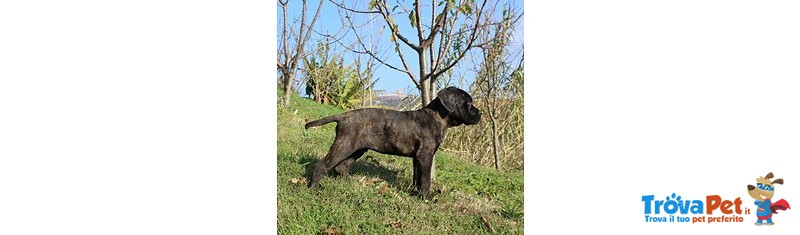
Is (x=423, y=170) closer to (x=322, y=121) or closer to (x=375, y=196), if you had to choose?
(x=375, y=196)

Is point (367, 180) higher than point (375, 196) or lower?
higher

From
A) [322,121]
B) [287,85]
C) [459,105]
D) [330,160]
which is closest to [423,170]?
[459,105]

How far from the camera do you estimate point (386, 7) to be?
6.87 m

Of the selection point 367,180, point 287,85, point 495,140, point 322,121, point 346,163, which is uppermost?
point 287,85

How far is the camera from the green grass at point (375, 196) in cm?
638

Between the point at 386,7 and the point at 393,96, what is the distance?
0.69 m
